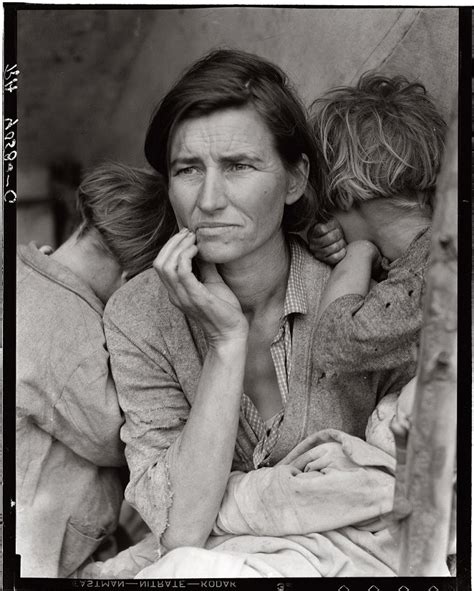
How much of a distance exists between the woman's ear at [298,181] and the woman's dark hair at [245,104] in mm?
15

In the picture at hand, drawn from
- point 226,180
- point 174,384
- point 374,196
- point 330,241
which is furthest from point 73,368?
point 374,196

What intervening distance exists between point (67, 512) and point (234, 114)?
1.25m

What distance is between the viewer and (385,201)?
2.67 m

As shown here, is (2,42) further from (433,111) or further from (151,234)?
(433,111)

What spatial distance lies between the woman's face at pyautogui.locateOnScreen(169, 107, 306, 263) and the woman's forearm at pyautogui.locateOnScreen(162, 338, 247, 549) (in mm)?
293

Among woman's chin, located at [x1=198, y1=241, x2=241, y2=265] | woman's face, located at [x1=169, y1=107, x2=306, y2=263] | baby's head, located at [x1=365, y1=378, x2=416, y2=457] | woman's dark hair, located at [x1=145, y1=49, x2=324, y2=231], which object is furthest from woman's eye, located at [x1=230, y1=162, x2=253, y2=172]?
baby's head, located at [x1=365, y1=378, x2=416, y2=457]

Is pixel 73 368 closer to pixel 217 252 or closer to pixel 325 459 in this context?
pixel 217 252

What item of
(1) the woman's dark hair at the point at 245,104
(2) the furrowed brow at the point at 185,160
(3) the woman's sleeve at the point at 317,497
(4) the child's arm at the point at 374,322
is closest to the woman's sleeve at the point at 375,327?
(4) the child's arm at the point at 374,322

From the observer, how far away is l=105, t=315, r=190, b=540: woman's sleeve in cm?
263

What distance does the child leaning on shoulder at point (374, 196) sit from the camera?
102 inches

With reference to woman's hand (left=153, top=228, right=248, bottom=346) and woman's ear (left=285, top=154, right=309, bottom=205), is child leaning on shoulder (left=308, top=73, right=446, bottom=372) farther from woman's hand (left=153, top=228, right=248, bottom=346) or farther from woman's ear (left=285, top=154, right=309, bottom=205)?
woman's hand (left=153, top=228, right=248, bottom=346)

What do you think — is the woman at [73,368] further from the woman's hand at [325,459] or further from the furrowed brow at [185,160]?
the woman's hand at [325,459]

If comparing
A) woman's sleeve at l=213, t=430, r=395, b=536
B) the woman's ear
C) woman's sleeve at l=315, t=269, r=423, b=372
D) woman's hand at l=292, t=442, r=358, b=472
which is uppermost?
the woman's ear

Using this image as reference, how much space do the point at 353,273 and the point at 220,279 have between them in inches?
14.8
